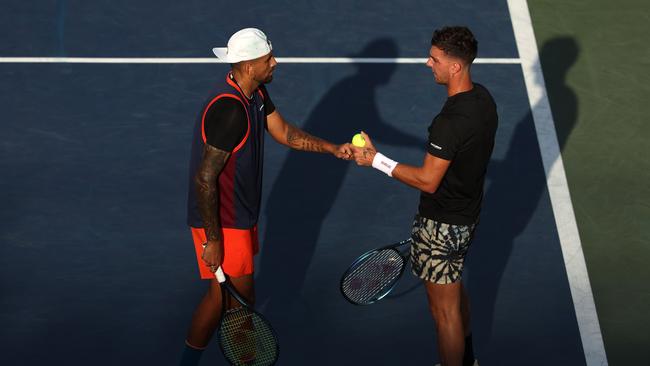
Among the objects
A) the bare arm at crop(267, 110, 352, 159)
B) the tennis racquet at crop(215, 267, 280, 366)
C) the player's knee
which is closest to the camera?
the tennis racquet at crop(215, 267, 280, 366)

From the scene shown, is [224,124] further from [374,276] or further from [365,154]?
[374,276]

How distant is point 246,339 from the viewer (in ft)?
20.5

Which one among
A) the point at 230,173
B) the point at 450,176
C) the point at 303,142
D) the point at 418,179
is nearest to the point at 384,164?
the point at 418,179

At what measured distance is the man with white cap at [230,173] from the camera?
5.77 meters

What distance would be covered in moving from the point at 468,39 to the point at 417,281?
2275 millimetres

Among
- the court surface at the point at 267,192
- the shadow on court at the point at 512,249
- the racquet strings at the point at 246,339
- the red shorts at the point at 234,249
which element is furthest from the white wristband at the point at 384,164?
the shadow on court at the point at 512,249

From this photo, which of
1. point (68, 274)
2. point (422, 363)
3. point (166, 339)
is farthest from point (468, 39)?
point (68, 274)

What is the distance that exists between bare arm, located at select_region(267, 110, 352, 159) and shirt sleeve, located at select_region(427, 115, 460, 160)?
0.84 meters

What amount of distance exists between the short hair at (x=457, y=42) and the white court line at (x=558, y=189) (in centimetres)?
236

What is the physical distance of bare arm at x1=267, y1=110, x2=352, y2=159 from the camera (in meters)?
6.61

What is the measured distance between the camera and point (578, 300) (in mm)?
7312

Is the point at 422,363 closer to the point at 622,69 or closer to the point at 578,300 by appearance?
the point at 578,300

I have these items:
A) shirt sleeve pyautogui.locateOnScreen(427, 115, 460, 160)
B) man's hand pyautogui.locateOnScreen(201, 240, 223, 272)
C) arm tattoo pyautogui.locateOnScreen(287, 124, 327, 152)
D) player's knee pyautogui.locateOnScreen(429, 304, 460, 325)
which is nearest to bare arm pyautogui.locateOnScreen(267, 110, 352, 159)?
arm tattoo pyautogui.locateOnScreen(287, 124, 327, 152)

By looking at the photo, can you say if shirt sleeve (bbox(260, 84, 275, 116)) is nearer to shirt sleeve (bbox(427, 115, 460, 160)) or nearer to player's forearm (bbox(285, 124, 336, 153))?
player's forearm (bbox(285, 124, 336, 153))
